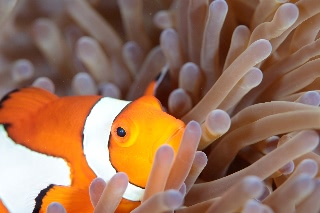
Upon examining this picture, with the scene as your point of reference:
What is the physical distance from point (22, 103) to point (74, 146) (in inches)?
8.0

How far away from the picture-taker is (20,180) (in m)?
1.08

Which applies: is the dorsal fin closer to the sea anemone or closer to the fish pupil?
the sea anemone

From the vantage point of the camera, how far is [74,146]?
1043 millimetres

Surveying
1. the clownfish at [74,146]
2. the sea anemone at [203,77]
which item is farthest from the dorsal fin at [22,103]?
the sea anemone at [203,77]

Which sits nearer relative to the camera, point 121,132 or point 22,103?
point 121,132

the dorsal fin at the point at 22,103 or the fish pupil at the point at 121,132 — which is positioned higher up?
the fish pupil at the point at 121,132

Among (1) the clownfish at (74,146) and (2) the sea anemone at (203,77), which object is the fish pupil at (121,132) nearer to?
(1) the clownfish at (74,146)

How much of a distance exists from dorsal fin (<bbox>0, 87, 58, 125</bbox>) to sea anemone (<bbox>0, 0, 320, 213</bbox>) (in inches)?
6.3

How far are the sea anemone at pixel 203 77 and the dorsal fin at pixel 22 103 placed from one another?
16cm

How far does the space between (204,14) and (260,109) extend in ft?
0.96

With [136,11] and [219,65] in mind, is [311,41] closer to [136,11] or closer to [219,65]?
[219,65]

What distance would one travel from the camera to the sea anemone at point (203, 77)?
0.87 m

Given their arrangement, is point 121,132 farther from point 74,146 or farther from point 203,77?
point 203,77

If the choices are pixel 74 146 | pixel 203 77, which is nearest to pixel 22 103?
pixel 74 146
